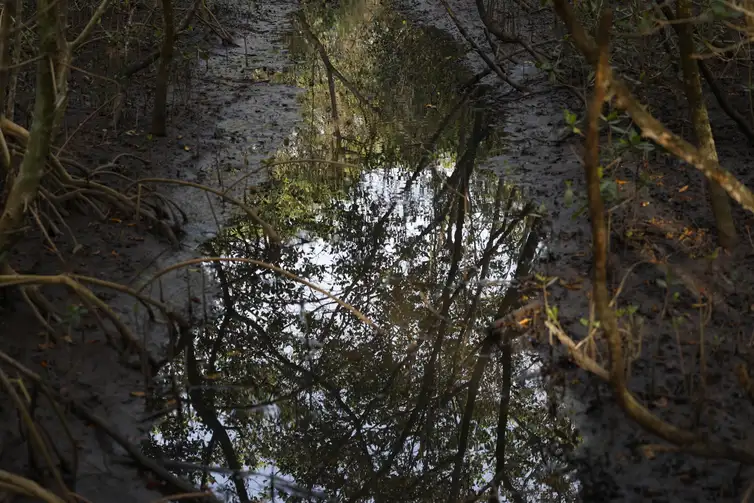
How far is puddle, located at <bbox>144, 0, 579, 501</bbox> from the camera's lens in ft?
15.0

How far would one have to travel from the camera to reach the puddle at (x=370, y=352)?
179 inches

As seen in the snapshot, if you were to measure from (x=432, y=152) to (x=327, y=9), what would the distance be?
29.3 ft

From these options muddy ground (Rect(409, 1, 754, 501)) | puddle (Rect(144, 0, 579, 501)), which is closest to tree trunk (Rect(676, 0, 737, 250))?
muddy ground (Rect(409, 1, 754, 501))

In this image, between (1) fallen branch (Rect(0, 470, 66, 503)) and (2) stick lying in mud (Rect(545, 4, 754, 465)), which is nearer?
(2) stick lying in mud (Rect(545, 4, 754, 465))

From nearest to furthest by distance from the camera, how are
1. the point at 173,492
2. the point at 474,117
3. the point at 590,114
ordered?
the point at 590,114
the point at 173,492
the point at 474,117

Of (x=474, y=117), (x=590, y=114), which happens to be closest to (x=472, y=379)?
(x=590, y=114)

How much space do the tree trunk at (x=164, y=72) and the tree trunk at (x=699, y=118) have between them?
4.87 metres

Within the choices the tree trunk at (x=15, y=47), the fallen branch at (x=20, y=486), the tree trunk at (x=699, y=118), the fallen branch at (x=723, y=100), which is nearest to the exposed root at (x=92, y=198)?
the tree trunk at (x=15, y=47)

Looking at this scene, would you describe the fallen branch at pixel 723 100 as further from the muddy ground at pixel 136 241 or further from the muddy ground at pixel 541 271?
the muddy ground at pixel 136 241

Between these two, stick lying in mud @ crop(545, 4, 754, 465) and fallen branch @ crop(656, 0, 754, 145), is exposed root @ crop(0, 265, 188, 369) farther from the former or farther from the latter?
fallen branch @ crop(656, 0, 754, 145)

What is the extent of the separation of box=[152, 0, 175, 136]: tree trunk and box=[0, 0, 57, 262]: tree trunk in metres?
3.90

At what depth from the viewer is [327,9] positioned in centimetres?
1769

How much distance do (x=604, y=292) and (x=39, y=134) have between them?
2.99 m

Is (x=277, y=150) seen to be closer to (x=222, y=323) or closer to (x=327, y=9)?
(x=222, y=323)
